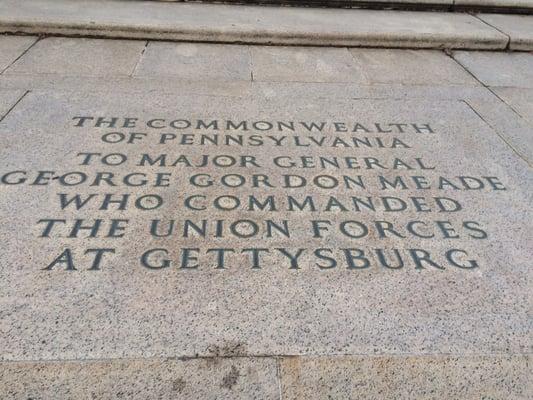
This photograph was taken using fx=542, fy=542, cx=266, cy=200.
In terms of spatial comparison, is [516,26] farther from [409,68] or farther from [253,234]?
[253,234]

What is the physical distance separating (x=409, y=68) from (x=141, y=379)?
4.61 meters

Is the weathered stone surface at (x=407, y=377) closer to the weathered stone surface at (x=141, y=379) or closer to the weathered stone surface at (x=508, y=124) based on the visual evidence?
the weathered stone surface at (x=141, y=379)

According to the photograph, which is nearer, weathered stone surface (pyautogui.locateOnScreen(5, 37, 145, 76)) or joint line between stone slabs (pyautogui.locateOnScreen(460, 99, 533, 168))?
joint line between stone slabs (pyautogui.locateOnScreen(460, 99, 533, 168))

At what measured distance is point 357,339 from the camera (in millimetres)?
2424

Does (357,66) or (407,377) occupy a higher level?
(357,66)

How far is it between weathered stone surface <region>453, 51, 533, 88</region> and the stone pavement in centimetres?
42

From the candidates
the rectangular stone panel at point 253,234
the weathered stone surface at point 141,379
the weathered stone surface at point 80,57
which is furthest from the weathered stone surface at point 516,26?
the weathered stone surface at point 141,379

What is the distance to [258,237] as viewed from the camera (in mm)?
3027

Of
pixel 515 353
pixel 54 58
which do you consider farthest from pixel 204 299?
pixel 54 58

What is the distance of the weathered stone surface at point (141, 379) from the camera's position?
212 centimetres

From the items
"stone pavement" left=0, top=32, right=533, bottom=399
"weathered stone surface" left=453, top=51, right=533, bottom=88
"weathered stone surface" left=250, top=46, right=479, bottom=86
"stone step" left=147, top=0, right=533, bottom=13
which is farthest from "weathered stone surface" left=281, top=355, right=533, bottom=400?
"stone step" left=147, top=0, right=533, bottom=13

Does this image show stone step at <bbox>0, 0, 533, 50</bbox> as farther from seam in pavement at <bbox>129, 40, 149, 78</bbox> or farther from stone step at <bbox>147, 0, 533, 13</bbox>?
stone step at <bbox>147, 0, 533, 13</bbox>

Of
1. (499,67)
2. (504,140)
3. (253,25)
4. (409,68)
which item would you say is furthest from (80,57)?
(499,67)

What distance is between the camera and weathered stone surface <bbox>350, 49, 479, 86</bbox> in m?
5.46
